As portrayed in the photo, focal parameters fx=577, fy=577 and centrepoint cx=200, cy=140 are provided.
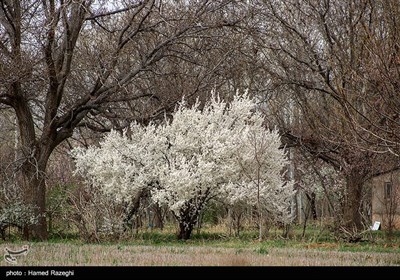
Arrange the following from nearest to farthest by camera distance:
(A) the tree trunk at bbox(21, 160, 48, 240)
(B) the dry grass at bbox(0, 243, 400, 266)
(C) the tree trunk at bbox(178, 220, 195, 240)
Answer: (B) the dry grass at bbox(0, 243, 400, 266)
(A) the tree trunk at bbox(21, 160, 48, 240)
(C) the tree trunk at bbox(178, 220, 195, 240)

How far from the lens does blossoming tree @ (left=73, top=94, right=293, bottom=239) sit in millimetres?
15945

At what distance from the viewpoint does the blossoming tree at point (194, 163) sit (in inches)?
628

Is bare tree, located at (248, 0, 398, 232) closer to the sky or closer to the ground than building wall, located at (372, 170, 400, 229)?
closer to the sky

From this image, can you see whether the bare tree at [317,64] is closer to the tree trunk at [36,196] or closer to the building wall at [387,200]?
the building wall at [387,200]

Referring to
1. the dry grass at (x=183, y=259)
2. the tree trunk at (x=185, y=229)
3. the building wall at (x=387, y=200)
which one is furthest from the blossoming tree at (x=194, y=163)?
the dry grass at (x=183, y=259)

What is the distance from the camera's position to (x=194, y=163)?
16328 millimetres

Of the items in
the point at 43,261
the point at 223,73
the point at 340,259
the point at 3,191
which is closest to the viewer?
the point at 43,261

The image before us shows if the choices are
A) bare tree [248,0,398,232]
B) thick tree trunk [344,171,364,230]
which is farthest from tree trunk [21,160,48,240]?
thick tree trunk [344,171,364,230]

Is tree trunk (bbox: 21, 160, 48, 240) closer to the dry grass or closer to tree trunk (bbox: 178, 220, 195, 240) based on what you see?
tree trunk (bbox: 178, 220, 195, 240)

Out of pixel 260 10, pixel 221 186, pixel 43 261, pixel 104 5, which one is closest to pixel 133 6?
pixel 104 5

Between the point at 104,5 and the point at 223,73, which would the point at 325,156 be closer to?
the point at 223,73

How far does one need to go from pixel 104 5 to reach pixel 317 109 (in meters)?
8.31

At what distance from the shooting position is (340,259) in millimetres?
10680

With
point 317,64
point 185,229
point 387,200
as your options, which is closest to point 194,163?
point 185,229
